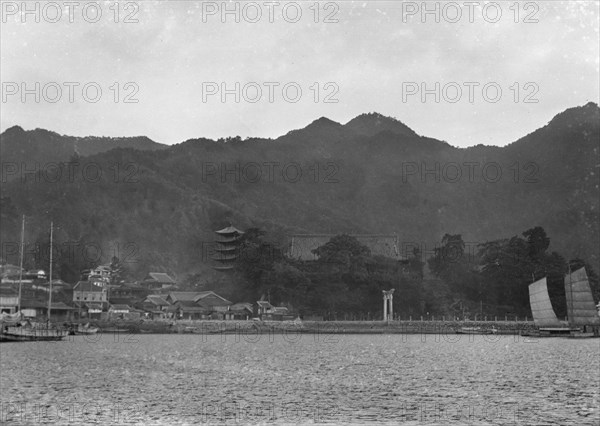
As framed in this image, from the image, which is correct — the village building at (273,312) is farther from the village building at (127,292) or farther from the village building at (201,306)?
the village building at (127,292)

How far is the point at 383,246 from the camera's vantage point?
17100 centimetres

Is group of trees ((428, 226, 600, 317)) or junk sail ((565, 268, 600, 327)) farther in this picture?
group of trees ((428, 226, 600, 317))

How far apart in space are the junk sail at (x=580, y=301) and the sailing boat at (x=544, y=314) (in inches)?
93.5

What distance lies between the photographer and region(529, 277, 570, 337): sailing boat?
119m

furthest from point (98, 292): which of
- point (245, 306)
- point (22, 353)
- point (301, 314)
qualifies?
point (22, 353)

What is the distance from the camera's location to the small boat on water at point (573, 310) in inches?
4656

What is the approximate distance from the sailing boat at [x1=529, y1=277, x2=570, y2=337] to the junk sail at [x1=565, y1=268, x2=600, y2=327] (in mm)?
2375

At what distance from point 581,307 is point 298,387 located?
277 feet

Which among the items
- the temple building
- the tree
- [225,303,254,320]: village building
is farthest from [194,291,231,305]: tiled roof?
the tree

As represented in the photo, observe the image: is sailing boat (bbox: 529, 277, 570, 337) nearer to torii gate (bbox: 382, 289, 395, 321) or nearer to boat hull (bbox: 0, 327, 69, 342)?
torii gate (bbox: 382, 289, 395, 321)

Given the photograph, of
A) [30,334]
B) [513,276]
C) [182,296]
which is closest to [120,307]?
[182,296]

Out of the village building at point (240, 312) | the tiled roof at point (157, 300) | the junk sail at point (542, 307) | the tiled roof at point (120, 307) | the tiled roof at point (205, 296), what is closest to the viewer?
the junk sail at point (542, 307)

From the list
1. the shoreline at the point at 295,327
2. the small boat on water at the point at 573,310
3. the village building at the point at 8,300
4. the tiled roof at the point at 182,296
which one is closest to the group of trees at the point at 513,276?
the shoreline at the point at 295,327

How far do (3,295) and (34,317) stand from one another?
40.4 ft
